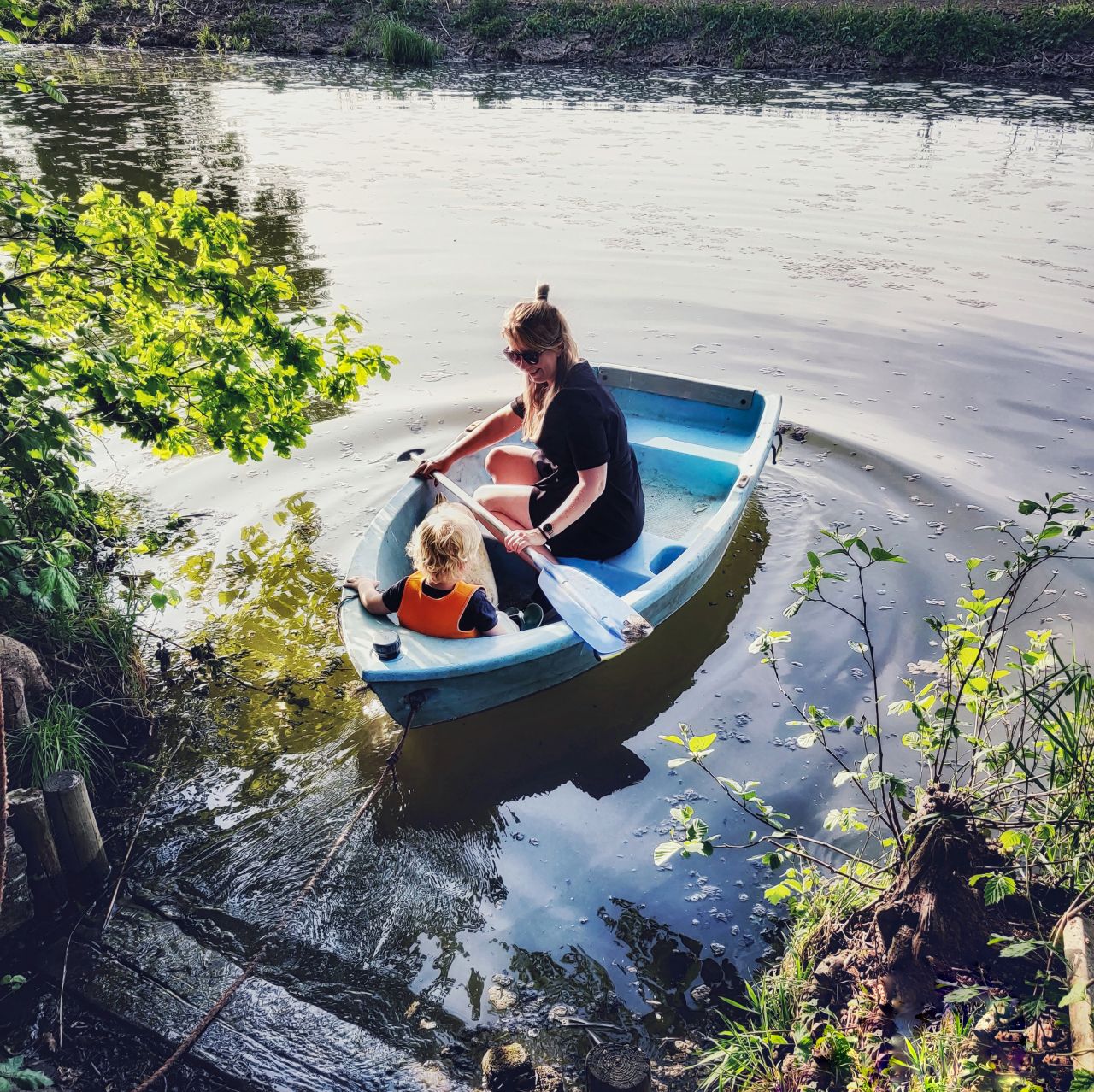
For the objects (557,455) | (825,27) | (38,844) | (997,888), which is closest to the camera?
(997,888)

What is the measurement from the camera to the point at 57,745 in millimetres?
3480

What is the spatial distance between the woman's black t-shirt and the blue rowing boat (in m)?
0.13

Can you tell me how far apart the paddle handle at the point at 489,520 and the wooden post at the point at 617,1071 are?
2178mm

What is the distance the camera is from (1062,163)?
42.7ft

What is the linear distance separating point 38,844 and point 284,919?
879 millimetres

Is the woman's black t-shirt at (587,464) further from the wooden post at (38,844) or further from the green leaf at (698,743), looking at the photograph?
the wooden post at (38,844)

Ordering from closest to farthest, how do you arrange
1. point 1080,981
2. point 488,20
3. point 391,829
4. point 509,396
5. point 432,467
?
1. point 1080,981
2. point 391,829
3. point 432,467
4. point 509,396
5. point 488,20

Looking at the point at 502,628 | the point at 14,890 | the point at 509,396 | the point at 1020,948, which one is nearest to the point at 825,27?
the point at 509,396

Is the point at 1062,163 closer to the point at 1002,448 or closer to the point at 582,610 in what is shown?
the point at 1002,448

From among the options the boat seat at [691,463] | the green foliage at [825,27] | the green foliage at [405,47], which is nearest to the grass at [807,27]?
the green foliage at [825,27]

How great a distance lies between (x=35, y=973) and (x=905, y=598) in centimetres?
448

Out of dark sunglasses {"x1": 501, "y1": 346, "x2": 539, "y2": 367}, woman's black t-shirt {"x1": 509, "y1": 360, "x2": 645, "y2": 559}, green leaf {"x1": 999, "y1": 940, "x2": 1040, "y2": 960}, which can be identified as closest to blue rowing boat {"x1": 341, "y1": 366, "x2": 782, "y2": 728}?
woman's black t-shirt {"x1": 509, "y1": 360, "x2": 645, "y2": 559}

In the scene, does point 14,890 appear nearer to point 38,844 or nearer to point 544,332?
point 38,844

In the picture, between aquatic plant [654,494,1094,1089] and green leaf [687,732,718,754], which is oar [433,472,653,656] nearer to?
aquatic plant [654,494,1094,1089]
